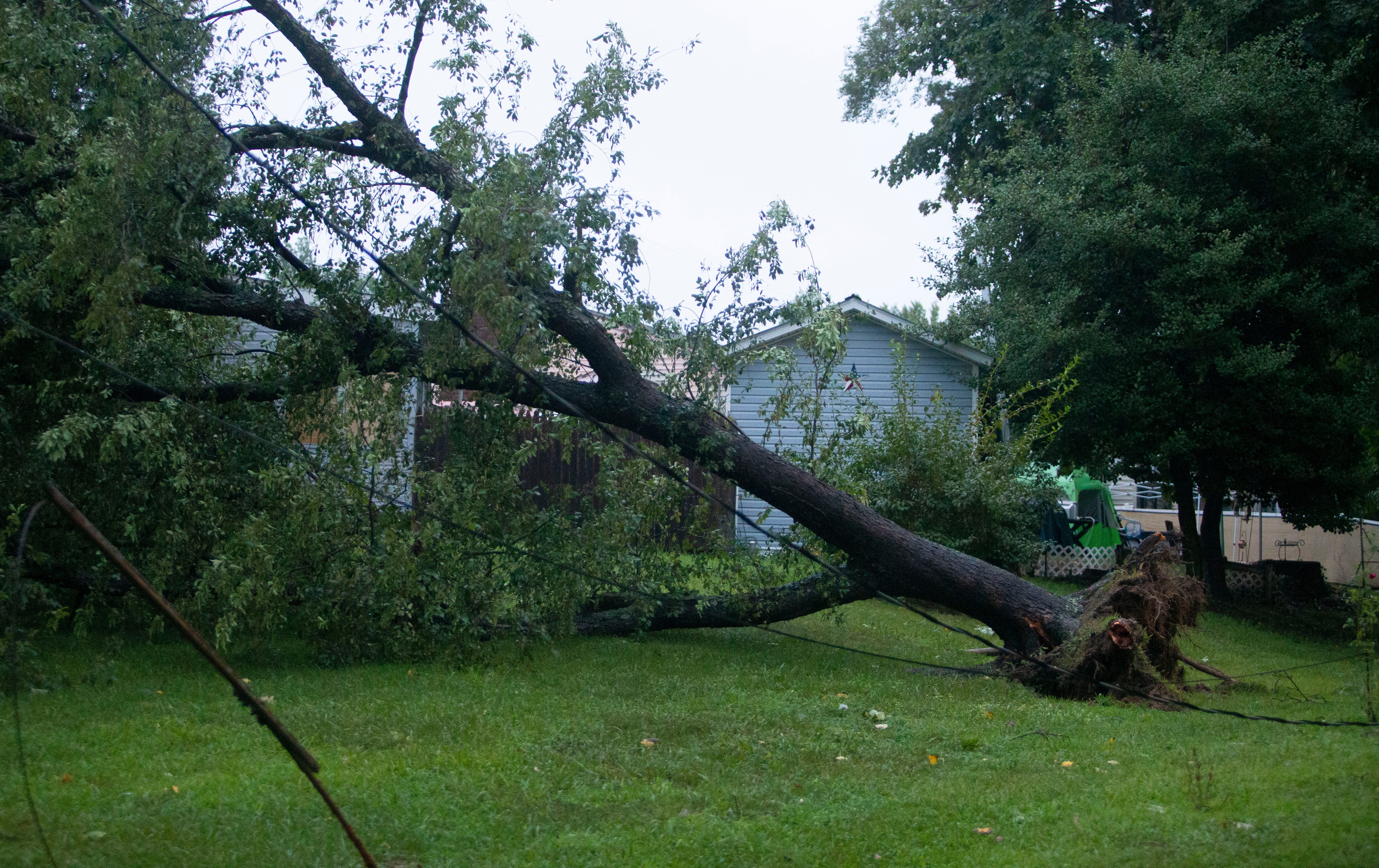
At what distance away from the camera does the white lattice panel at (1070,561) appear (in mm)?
16469

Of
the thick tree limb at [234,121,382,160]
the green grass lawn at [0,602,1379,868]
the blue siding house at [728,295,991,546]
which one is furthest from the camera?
the blue siding house at [728,295,991,546]

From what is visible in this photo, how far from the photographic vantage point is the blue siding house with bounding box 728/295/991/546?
17.1m

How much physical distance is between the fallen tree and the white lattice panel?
311 inches

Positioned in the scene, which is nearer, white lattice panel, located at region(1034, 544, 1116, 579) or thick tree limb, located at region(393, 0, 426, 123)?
thick tree limb, located at region(393, 0, 426, 123)

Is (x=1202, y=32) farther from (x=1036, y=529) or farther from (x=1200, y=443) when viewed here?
(x=1036, y=529)

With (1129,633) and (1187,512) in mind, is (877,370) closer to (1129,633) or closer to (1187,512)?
(1187,512)

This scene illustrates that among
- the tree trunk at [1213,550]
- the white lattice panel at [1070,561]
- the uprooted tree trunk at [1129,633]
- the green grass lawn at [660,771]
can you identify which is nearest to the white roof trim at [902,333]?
the white lattice panel at [1070,561]

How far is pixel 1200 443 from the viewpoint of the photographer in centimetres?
1288

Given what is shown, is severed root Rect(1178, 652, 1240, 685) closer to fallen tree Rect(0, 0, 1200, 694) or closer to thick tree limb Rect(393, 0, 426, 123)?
fallen tree Rect(0, 0, 1200, 694)

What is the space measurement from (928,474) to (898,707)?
244 inches

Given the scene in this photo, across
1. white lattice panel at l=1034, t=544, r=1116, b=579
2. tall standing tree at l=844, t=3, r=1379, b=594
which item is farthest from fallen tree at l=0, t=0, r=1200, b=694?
white lattice panel at l=1034, t=544, r=1116, b=579

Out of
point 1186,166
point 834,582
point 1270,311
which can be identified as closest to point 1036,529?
point 1270,311

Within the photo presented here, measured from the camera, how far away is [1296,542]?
1998 cm

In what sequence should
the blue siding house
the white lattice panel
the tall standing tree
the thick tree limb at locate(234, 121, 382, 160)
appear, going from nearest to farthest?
the thick tree limb at locate(234, 121, 382, 160) → the tall standing tree → the white lattice panel → the blue siding house
